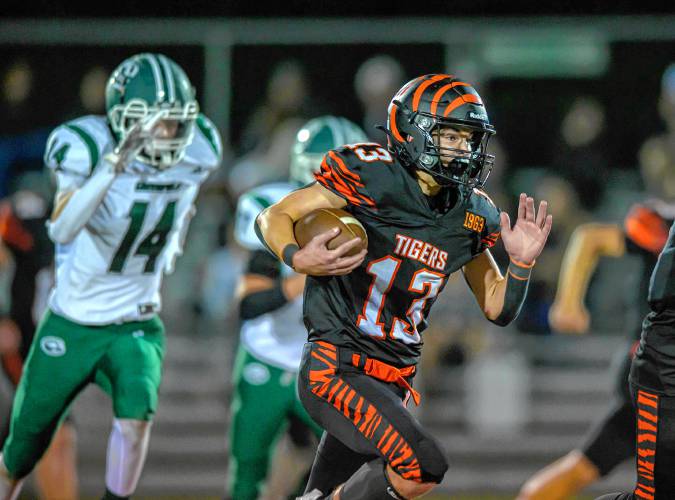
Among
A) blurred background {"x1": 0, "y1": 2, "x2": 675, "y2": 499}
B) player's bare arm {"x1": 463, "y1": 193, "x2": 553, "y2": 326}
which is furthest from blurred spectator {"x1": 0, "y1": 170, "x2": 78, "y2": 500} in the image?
player's bare arm {"x1": 463, "y1": 193, "x2": 553, "y2": 326}

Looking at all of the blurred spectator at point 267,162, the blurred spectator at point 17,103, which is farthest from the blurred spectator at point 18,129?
the blurred spectator at point 267,162

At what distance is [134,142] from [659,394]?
218cm

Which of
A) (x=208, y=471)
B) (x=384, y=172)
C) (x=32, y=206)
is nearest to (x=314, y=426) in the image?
(x=384, y=172)

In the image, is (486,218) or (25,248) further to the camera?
(25,248)

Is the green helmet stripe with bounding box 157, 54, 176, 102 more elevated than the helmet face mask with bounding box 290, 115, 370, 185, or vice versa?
the green helmet stripe with bounding box 157, 54, 176, 102

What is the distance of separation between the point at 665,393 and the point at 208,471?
4.74 m

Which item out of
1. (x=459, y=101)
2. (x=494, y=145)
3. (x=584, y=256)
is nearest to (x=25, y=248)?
(x=584, y=256)

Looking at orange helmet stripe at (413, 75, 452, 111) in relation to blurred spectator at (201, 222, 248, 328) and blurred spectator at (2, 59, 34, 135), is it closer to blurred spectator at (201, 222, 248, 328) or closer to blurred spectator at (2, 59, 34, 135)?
blurred spectator at (201, 222, 248, 328)

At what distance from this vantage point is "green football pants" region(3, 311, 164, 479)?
15.5 ft

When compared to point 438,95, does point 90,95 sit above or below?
above

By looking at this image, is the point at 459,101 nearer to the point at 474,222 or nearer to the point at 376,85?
the point at 474,222

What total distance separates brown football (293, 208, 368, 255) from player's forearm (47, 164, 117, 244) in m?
0.96

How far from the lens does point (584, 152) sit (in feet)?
29.6

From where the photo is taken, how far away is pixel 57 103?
850cm
